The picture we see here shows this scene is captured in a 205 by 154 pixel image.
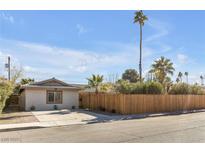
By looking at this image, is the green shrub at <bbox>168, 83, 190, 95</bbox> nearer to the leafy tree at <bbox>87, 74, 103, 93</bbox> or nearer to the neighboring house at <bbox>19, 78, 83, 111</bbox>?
the leafy tree at <bbox>87, 74, 103, 93</bbox>

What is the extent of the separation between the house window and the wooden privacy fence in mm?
3341

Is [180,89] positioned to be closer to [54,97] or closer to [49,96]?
[54,97]

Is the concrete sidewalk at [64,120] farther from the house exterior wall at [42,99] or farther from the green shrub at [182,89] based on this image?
the green shrub at [182,89]

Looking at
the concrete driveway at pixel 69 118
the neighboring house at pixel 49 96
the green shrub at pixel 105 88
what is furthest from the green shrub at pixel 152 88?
the neighboring house at pixel 49 96

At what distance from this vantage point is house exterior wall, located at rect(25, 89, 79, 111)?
76.6ft

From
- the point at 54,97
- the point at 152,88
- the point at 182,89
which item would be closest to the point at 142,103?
the point at 152,88

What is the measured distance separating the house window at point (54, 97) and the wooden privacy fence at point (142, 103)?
334cm

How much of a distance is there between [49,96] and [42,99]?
83cm

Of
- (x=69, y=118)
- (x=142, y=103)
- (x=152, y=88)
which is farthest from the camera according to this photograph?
(x=152, y=88)

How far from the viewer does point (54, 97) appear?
2464 cm

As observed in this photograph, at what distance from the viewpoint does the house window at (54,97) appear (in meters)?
24.4
